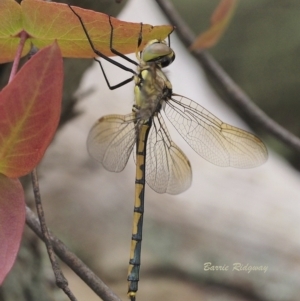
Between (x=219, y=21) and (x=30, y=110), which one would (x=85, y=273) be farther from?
(x=219, y=21)

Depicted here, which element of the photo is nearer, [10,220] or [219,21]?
[10,220]

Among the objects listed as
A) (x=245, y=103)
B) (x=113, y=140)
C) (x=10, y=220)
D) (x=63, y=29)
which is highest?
(x=245, y=103)

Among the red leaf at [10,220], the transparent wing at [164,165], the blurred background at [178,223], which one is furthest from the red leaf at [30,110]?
the blurred background at [178,223]

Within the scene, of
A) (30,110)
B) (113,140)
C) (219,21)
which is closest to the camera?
(30,110)

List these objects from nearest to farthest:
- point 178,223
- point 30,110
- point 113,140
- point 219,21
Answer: point 30,110 < point 219,21 < point 113,140 < point 178,223

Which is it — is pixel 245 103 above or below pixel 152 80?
above

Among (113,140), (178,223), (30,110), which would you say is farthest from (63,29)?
(178,223)

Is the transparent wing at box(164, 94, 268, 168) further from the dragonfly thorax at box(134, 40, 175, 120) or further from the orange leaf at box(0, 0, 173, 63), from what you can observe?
the orange leaf at box(0, 0, 173, 63)
